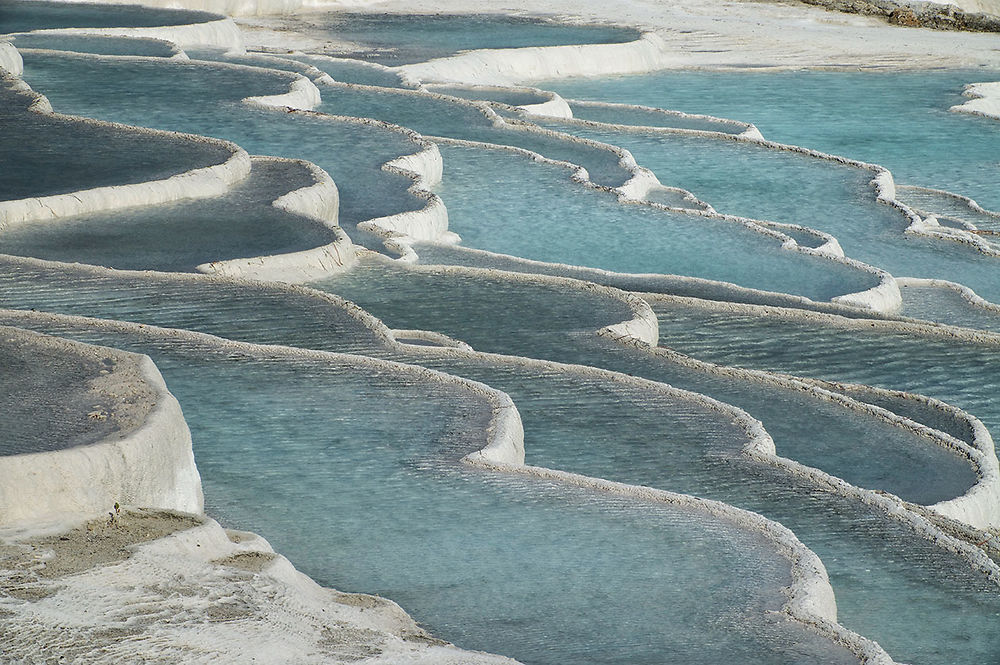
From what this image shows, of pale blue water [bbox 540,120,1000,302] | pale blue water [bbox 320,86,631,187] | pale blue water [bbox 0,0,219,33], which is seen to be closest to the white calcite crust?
pale blue water [bbox 540,120,1000,302]

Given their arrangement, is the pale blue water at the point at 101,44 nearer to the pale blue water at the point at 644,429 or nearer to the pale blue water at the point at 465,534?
the pale blue water at the point at 644,429

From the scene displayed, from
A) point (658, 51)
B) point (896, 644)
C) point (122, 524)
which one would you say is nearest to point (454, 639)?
point (122, 524)

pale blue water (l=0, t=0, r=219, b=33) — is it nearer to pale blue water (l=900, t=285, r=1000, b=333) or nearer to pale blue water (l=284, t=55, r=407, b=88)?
pale blue water (l=284, t=55, r=407, b=88)

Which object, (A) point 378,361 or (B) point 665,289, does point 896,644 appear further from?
(B) point 665,289

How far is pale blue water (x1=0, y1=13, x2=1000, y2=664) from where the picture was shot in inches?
104

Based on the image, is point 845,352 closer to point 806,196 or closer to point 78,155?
point 806,196

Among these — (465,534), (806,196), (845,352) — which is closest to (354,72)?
(806,196)

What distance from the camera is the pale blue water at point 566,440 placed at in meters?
2.63

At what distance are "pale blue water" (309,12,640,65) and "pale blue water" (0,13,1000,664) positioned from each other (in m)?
4.61

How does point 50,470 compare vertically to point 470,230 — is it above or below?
above

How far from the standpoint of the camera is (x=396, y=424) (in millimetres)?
3299

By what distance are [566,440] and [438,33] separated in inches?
347

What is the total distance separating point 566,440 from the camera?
353 cm

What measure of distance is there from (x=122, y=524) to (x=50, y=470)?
148 mm
